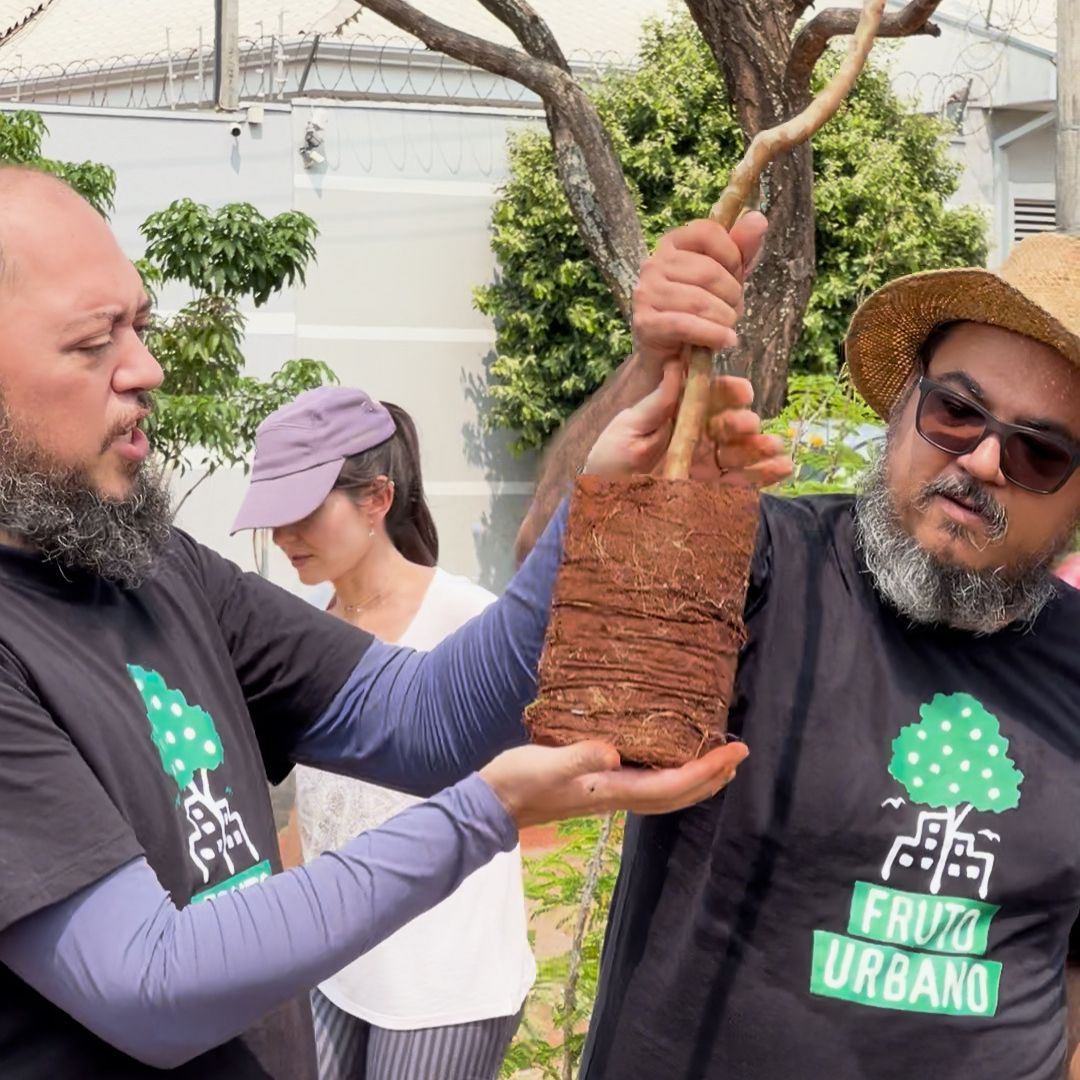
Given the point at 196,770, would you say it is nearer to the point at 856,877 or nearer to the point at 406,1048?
the point at 856,877

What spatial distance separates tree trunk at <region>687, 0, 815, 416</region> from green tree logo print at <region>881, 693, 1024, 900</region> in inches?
130

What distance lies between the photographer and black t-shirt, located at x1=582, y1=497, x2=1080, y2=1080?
1939mm

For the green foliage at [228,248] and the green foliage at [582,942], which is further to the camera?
the green foliage at [228,248]

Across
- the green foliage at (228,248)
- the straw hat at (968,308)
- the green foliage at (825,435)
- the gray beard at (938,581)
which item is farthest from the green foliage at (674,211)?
the gray beard at (938,581)

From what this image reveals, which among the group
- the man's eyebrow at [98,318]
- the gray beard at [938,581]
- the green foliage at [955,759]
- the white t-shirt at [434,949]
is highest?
the man's eyebrow at [98,318]

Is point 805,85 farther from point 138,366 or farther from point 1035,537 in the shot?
point 138,366

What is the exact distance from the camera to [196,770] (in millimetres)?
1729

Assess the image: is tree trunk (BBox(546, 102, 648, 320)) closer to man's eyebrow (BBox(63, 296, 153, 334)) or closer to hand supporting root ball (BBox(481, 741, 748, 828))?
man's eyebrow (BBox(63, 296, 153, 334))

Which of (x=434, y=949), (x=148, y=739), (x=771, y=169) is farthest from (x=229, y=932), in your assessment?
(x=771, y=169)

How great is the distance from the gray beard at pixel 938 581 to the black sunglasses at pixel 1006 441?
55mm

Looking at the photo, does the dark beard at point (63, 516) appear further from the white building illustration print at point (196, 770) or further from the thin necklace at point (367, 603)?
the thin necklace at point (367, 603)

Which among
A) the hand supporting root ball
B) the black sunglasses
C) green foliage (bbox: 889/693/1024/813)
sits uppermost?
the black sunglasses

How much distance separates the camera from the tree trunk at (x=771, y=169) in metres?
5.13

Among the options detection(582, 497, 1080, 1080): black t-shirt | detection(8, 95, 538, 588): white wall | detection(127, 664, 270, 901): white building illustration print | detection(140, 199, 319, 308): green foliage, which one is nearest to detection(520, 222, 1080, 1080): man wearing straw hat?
detection(582, 497, 1080, 1080): black t-shirt
